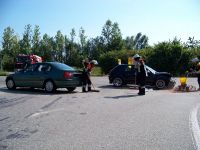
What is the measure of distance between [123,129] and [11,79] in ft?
39.3

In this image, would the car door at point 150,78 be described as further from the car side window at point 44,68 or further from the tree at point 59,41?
the tree at point 59,41

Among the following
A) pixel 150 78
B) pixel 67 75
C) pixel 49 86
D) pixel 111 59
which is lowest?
pixel 49 86

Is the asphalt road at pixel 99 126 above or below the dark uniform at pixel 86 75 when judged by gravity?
below

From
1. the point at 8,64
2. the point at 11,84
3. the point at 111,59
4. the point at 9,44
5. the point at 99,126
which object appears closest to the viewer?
the point at 99,126

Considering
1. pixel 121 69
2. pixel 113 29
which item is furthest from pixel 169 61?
pixel 113 29

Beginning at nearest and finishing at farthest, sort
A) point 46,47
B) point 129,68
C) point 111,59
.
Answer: point 129,68, point 111,59, point 46,47

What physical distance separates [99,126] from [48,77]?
31.1 feet

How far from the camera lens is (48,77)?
695 inches

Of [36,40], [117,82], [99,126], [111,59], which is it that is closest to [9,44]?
[36,40]

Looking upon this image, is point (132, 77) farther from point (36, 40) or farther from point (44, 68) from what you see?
point (36, 40)

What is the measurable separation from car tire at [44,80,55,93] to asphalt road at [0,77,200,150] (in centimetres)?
470

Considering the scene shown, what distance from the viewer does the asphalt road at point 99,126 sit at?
22.1ft

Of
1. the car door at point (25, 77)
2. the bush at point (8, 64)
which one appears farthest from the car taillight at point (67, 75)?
the bush at point (8, 64)

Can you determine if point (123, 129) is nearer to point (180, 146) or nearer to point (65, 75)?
point (180, 146)
